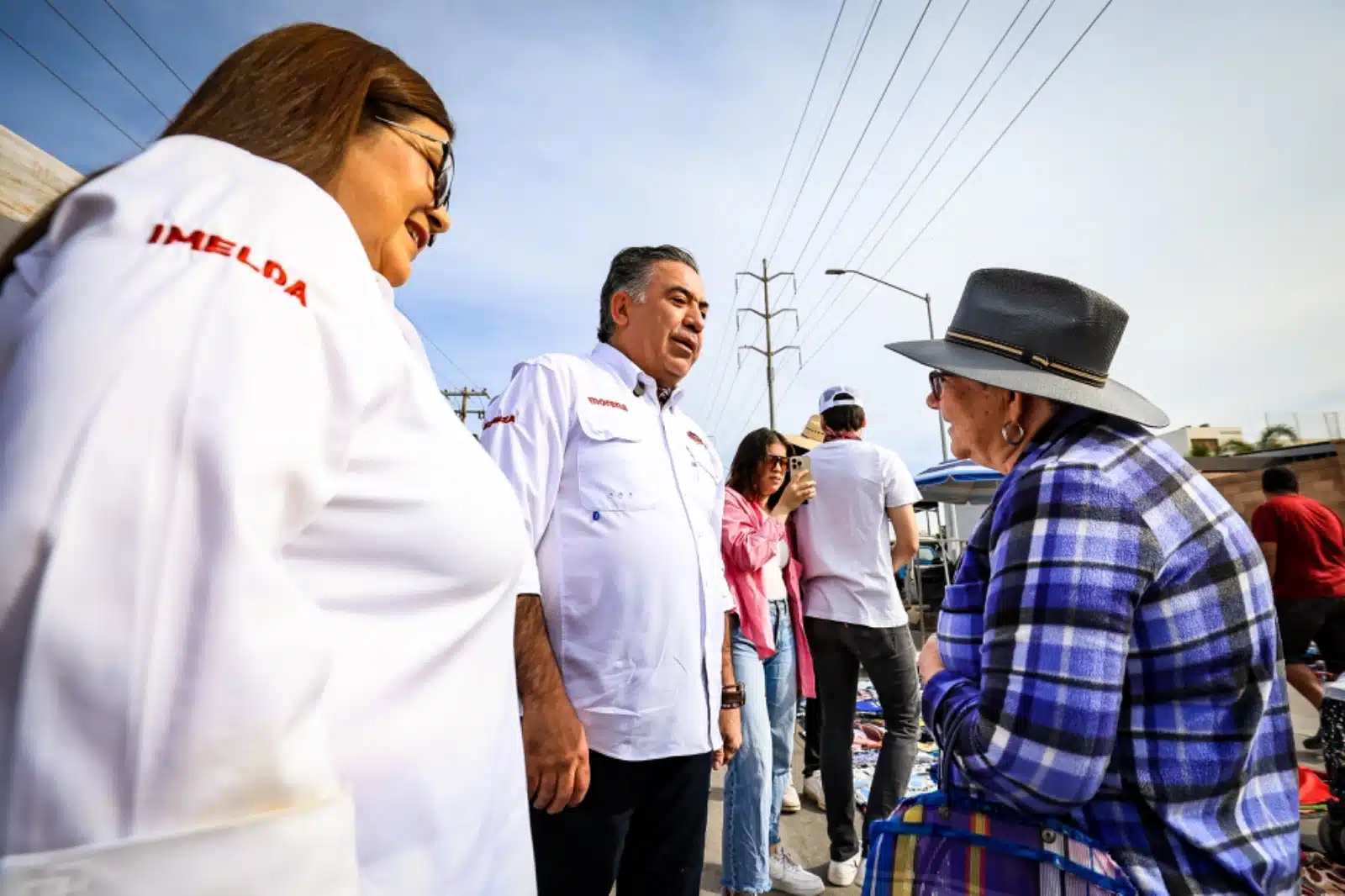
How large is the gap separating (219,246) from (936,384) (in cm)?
172

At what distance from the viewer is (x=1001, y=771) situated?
122 centimetres

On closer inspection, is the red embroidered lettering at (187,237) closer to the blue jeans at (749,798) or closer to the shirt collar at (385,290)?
the shirt collar at (385,290)

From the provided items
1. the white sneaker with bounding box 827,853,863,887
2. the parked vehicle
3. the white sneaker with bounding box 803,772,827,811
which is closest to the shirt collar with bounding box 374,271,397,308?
the white sneaker with bounding box 827,853,863,887

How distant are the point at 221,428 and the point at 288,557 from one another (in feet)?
0.59

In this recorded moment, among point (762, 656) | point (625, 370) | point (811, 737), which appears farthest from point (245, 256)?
point (811, 737)

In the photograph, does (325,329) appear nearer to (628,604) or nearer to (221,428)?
(221,428)

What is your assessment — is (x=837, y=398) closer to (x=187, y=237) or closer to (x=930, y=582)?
(x=187, y=237)

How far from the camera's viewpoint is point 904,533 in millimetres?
3799

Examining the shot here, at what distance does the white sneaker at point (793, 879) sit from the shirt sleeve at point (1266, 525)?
4870 mm

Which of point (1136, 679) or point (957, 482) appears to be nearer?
point (1136, 679)

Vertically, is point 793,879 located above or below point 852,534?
below

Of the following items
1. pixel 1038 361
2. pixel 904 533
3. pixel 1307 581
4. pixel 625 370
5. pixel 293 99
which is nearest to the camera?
pixel 293 99

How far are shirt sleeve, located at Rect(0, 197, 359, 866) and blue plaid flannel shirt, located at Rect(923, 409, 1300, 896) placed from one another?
111 cm

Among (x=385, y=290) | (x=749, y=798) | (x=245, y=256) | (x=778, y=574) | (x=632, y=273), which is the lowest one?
(x=749, y=798)
